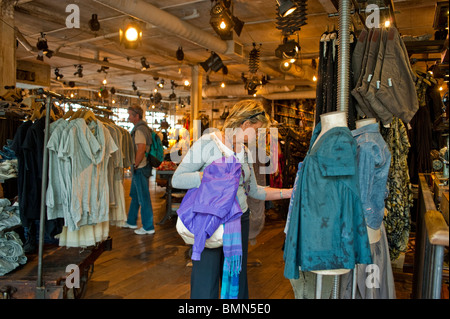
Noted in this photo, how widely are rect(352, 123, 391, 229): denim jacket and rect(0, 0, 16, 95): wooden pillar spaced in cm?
502

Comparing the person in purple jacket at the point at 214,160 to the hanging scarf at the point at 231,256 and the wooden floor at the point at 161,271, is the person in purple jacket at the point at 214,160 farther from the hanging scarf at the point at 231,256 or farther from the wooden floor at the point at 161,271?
the wooden floor at the point at 161,271

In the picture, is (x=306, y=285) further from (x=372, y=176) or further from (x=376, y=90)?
(x=376, y=90)

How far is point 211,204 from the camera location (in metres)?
2.06

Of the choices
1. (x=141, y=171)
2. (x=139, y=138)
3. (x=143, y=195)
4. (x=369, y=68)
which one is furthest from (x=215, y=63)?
(x=369, y=68)

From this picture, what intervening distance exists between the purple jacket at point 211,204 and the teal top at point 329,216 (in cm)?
44

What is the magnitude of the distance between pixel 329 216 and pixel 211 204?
2.23ft

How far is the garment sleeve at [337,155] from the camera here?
5.48ft

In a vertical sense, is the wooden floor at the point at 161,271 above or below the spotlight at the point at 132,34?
below

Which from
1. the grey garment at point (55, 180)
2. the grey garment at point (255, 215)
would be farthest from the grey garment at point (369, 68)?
the grey garment at point (55, 180)

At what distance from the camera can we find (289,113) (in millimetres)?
15883

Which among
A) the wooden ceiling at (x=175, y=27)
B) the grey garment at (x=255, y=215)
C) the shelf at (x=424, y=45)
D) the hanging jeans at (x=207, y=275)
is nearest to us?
the hanging jeans at (x=207, y=275)

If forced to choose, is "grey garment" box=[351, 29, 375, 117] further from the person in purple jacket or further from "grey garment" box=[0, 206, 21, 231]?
"grey garment" box=[0, 206, 21, 231]

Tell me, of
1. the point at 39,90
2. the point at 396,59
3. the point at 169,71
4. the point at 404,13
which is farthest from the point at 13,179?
the point at 169,71

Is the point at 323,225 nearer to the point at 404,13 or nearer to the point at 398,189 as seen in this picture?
the point at 398,189
